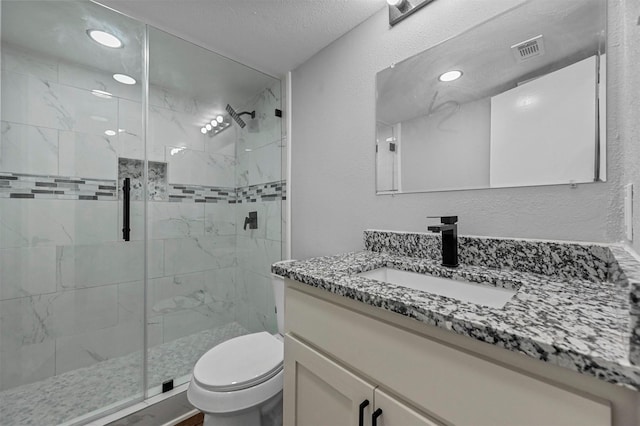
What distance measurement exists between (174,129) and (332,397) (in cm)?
214

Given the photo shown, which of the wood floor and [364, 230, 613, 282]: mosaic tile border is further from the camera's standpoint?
the wood floor

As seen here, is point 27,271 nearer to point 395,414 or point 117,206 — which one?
point 117,206

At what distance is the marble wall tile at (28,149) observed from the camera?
147 cm

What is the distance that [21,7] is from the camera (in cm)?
135

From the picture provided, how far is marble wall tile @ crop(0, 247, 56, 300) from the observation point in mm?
1483

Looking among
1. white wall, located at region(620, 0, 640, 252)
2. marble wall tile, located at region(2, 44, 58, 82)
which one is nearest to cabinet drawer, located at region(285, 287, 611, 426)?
white wall, located at region(620, 0, 640, 252)

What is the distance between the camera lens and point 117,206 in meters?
1.76

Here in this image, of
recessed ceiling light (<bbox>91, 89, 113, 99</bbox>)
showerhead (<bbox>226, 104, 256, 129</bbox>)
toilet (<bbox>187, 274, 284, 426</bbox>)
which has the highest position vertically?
showerhead (<bbox>226, 104, 256, 129</bbox>)

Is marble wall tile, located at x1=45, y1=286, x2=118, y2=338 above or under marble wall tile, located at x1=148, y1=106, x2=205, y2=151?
under

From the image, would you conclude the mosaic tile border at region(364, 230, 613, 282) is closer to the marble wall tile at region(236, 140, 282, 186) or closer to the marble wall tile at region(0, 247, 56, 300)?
the marble wall tile at region(236, 140, 282, 186)

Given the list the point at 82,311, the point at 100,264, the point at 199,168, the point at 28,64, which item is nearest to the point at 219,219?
the point at 199,168

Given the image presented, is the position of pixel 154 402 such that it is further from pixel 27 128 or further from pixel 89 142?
pixel 27 128

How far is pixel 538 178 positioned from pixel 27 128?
8.28 feet

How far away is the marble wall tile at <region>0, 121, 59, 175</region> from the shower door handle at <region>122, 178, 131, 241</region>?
0.38 metres
